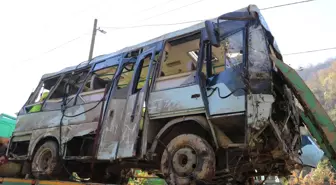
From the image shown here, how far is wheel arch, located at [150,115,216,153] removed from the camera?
13.8 feet

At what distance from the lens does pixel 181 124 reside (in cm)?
457

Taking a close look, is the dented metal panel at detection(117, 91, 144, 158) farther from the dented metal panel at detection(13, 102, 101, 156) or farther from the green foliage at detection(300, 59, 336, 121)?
the green foliage at detection(300, 59, 336, 121)

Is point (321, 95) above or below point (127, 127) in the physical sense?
above

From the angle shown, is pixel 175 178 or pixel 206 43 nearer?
pixel 175 178

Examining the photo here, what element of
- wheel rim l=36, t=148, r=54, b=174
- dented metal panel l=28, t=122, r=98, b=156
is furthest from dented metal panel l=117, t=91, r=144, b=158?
wheel rim l=36, t=148, r=54, b=174

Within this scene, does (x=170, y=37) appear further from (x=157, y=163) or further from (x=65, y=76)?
(x=65, y=76)

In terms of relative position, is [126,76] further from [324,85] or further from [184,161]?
[324,85]

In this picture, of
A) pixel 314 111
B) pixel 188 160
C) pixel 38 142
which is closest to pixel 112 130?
pixel 188 160

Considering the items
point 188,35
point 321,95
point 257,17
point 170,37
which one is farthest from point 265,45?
point 321,95

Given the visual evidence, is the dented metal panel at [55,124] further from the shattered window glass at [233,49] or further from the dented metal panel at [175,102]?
the shattered window glass at [233,49]

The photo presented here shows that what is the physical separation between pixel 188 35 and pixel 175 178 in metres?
2.20

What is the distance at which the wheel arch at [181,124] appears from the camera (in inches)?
165

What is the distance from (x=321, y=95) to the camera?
43.7 meters

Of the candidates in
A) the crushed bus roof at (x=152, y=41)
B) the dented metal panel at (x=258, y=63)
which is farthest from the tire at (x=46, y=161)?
the dented metal panel at (x=258, y=63)
